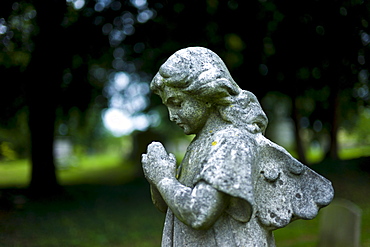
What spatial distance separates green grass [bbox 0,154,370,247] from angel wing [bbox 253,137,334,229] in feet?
22.5

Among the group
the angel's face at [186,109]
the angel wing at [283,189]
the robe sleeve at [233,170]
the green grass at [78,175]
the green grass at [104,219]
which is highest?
the angel's face at [186,109]

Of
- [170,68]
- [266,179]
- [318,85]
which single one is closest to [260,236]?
[266,179]

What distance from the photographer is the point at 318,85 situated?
14.5 m

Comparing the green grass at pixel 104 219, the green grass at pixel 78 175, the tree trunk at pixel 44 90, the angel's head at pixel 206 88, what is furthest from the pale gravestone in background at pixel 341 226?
the green grass at pixel 78 175

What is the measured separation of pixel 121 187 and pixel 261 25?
8.54m

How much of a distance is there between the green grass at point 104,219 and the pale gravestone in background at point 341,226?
6.32 feet

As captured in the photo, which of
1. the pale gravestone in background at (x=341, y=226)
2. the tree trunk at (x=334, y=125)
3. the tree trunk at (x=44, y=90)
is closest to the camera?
the pale gravestone in background at (x=341, y=226)

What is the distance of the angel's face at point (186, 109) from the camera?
112 inches

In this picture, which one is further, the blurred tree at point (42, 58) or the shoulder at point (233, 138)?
the blurred tree at point (42, 58)

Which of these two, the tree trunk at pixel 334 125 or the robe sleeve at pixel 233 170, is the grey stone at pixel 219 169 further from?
the tree trunk at pixel 334 125

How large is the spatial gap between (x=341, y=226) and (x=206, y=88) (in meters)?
5.35

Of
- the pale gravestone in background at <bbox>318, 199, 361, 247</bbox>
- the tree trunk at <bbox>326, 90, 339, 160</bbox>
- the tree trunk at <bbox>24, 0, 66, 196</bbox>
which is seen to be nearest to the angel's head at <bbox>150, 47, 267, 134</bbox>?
the pale gravestone in background at <bbox>318, 199, 361, 247</bbox>

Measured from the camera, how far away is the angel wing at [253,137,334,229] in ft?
8.96

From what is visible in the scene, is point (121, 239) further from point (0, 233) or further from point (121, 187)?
point (121, 187)
